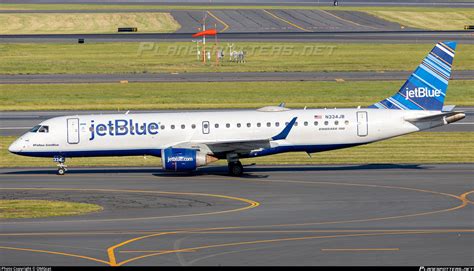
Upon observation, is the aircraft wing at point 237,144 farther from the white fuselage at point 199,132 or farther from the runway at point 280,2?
the runway at point 280,2

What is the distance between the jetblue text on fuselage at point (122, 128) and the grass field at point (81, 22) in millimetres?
88230

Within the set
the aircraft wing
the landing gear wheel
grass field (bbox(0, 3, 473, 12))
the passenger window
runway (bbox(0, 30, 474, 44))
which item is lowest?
the landing gear wheel

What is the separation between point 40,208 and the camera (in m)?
39.2

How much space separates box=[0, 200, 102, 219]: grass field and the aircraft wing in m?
10.4

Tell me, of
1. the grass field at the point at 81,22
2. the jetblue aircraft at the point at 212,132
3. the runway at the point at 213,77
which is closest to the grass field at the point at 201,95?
the runway at the point at 213,77

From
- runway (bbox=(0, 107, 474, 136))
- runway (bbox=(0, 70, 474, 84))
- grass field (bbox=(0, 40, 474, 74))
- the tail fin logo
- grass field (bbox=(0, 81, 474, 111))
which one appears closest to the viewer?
the tail fin logo

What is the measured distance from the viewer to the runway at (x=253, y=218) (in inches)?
1163

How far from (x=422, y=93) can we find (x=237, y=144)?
11255mm

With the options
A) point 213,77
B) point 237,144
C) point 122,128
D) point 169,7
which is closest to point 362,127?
point 237,144

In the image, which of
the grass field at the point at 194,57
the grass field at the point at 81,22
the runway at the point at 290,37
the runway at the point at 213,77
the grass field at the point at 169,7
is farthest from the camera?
the grass field at the point at 169,7

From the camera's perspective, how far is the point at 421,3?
612 feet

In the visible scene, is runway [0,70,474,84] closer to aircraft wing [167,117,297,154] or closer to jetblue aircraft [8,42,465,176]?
jetblue aircraft [8,42,465,176]

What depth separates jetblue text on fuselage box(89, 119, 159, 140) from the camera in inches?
1949

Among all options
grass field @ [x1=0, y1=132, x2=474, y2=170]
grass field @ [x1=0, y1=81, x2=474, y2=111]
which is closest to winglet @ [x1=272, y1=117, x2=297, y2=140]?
grass field @ [x1=0, y1=132, x2=474, y2=170]
